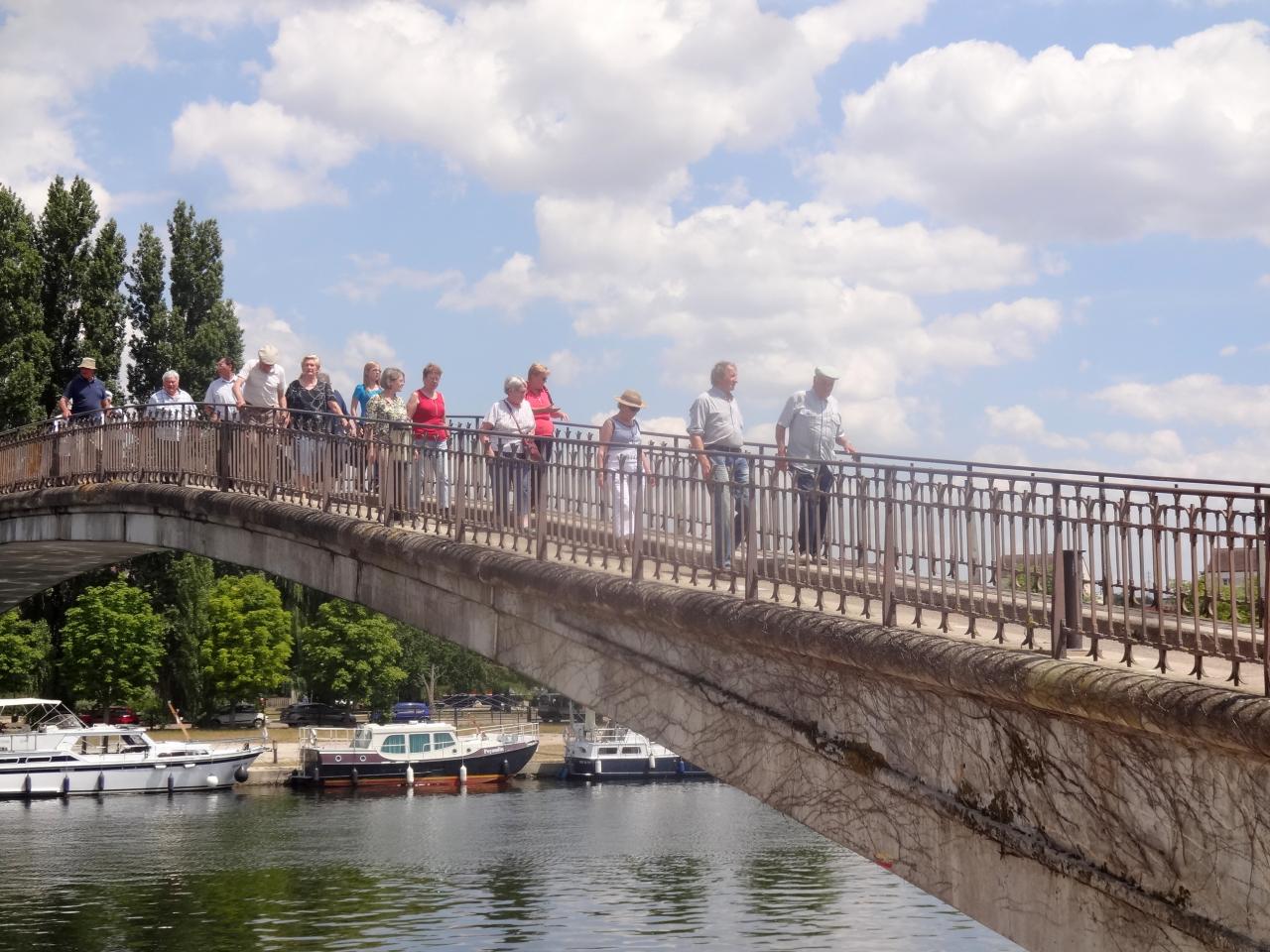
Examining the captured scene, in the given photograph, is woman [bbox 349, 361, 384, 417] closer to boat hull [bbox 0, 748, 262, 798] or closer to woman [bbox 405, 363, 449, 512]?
woman [bbox 405, 363, 449, 512]

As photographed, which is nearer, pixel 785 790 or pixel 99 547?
pixel 785 790

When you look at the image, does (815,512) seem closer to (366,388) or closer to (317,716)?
(366,388)

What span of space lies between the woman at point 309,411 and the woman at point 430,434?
1.77 metres

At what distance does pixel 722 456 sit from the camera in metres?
10.9

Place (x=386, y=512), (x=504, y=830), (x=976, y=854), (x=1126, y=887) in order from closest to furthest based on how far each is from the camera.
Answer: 1. (x=1126, y=887)
2. (x=976, y=854)
3. (x=386, y=512)
4. (x=504, y=830)

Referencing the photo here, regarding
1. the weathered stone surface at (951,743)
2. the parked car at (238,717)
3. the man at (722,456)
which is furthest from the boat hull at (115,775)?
the man at (722,456)

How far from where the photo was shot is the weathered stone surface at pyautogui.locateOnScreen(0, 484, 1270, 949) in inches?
266

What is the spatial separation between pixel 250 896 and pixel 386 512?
49.7 ft

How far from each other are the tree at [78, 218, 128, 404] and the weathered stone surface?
117 ft

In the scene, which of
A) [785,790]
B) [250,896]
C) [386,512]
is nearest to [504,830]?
[250,896]

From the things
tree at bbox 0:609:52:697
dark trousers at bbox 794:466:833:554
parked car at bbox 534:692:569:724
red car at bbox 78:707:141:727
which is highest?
dark trousers at bbox 794:466:833:554

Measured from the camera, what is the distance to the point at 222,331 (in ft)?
164

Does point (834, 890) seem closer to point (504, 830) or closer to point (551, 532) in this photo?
point (504, 830)

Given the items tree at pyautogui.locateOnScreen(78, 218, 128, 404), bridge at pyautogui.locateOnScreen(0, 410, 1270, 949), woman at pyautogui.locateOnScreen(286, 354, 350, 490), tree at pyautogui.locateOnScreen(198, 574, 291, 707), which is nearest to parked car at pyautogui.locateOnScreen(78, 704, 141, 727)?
tree at pyautogui.locateOnScreen(198, 574, 291, 707)
